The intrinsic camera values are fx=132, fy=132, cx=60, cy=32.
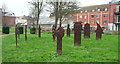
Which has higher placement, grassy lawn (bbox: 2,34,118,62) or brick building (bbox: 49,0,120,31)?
brick building (bbox: 49,0,120,31)

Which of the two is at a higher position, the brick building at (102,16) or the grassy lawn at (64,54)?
the brick building at (102,16)

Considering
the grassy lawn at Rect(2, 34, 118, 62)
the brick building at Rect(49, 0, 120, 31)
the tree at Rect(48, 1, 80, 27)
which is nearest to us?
the grassy lawn at Rect(2, 34, 118, 62)

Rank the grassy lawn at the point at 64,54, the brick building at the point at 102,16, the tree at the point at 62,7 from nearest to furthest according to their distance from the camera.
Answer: the grassy lawn at the point at 64,54 < the tree at the point at 62,7 < the brick building at the point at 102,16

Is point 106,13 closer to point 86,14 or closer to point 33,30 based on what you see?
point 86,14

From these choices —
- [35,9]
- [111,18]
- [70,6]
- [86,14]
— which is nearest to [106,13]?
[86,14]

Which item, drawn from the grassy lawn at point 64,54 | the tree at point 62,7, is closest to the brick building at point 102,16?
the tree at point 62,7

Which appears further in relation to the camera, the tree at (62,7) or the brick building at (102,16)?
the brick building at (102,16)

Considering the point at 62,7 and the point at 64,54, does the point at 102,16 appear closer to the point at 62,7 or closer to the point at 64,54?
the point at 62,7

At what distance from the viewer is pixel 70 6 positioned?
21375mm

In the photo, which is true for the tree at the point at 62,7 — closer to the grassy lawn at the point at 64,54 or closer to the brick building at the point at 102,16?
the grassy lawn at the point at 64,54

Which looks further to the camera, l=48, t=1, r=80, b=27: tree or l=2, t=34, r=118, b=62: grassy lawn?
l=48, t=1, r=80, b=27: tree

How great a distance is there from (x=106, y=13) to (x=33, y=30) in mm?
30359

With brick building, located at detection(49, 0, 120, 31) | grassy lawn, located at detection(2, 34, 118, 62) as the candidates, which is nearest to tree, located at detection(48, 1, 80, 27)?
grassy lawn, located at detection(2, 34, 118, 62)

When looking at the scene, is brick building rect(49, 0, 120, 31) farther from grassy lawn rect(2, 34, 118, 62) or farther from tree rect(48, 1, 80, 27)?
grassy lawn rect(2, 34, 118, 62)
